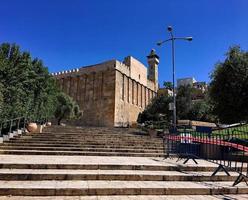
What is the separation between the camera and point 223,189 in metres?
4.84

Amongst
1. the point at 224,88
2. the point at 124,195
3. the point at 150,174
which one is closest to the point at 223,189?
the point at 150,174

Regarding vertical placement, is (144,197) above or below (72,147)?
below

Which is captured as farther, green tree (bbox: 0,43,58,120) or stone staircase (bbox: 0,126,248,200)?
A: green tree (bbox: 0,43,58,120)

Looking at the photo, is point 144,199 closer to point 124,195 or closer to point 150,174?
point 124,195

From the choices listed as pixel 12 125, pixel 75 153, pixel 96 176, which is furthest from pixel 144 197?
pixel 12 125

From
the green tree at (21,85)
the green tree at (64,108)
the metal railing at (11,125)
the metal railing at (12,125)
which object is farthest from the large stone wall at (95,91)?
the metal railing at (11,125)

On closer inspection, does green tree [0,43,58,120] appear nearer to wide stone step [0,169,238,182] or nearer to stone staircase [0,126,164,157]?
stone staircase [0,126,164,157]

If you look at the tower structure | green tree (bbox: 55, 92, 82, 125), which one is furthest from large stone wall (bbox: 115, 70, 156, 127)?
green tree (bbox: 55, 92, 82, 125)

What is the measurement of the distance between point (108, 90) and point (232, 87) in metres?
26.4

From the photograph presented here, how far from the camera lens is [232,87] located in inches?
466

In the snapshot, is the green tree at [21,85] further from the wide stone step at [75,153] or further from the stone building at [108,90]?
the stone building at [108,90]

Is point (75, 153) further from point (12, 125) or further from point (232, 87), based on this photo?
point (232, 87)

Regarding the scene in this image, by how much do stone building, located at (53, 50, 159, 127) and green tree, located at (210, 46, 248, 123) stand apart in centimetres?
2371

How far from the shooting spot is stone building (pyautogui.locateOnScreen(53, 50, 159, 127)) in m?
36.6
